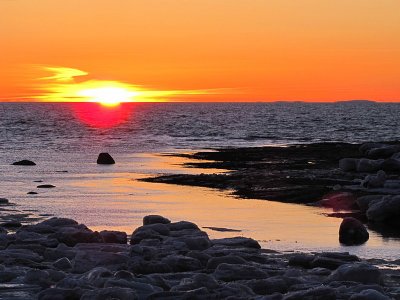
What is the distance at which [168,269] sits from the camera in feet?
48.5

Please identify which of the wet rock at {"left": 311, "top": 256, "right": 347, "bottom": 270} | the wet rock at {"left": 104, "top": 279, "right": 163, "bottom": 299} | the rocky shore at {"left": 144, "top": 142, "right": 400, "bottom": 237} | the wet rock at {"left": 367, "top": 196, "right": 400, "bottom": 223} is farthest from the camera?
the rocky shore at {"left": 144, "top": 142, "right": 400, "bottom": 237}

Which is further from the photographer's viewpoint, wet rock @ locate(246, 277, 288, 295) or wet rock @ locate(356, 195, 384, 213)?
wet rock @ locate(356, 195, 384, 213)

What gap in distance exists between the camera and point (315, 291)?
1252cm

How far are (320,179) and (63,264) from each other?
64.4 ft

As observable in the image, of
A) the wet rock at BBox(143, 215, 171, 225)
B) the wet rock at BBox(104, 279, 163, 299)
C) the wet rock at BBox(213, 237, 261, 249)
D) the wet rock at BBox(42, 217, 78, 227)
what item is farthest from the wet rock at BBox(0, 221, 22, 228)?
the wet rock at BBox(104, 279, 163, 299)

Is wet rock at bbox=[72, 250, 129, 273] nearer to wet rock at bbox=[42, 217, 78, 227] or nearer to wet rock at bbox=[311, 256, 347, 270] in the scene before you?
wet rock at bbox=[311, 256, 347, 270]

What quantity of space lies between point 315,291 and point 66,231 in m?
6.81

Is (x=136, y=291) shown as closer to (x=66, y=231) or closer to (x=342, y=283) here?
(x=342, y=283)

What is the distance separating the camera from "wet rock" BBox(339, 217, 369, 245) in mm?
18828

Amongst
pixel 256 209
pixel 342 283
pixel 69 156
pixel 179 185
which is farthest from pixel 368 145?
pixel 342 283

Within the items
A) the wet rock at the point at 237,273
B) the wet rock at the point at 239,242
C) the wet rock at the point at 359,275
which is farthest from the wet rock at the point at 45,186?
the wet rock at the point at 359,275

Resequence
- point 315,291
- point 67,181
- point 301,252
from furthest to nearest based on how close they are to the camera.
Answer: point 67,181 < point 301,252 < point 315,291

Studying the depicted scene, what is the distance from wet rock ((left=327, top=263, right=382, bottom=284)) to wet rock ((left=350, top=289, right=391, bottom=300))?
1307mm

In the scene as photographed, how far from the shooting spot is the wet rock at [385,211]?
21812mm
